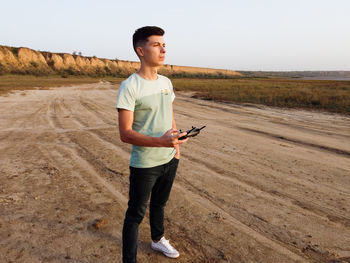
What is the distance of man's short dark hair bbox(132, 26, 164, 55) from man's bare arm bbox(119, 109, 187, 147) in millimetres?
511

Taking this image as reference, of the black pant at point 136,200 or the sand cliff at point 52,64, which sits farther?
the sand cliff at point 52,64

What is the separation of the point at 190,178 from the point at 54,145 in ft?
11.7

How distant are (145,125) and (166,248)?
1233 mm

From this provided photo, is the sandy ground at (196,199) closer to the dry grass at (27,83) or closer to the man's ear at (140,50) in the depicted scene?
the man's ear at (140,50)

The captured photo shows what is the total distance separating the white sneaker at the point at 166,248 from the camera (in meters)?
2.24

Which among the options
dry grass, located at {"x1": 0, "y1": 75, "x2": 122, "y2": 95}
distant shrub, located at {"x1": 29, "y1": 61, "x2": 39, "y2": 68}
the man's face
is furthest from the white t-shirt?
distant shrub, located at {"x1": 29, "y1": 61, "x2": 39, "y2": 68}

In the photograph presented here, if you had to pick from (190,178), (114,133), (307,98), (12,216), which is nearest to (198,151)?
(190,178)

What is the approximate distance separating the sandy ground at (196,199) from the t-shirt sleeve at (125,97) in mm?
1486

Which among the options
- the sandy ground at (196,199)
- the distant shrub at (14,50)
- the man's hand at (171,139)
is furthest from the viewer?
the distant shrub at (14,50)

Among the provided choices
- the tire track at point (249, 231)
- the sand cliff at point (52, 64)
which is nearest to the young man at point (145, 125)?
the tire track at point (249, 231)

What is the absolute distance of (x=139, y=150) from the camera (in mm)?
1814

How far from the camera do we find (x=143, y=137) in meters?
1.61

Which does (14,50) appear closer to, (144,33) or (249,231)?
(144,33)

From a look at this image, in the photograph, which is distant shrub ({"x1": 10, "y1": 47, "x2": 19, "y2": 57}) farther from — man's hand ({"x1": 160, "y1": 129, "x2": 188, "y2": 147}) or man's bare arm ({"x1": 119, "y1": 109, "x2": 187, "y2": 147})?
man's hand ({"x1": 160, "y1": 129, "x2": 188, "y2": 147})
